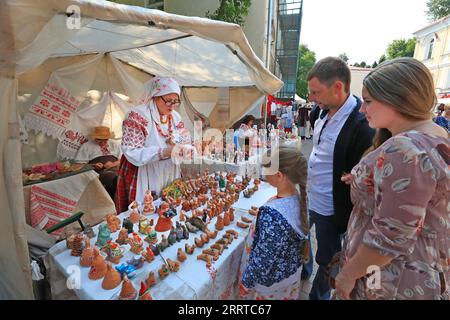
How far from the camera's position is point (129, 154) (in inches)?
72.6

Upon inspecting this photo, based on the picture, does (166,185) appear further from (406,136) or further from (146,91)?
(406,136)

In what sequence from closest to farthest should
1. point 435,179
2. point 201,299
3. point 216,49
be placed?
point 435,179 < point 201,299 < point 216,49

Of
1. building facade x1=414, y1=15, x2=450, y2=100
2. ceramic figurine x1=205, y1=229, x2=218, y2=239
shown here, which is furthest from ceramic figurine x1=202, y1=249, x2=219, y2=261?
building facade x1=414, y1=15, x2=450, y2=100

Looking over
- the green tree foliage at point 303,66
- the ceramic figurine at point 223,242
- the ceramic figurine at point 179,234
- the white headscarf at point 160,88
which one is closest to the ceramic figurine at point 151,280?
the ceramic figurine at point 179,234

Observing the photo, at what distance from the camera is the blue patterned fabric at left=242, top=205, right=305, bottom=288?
1.21 metres

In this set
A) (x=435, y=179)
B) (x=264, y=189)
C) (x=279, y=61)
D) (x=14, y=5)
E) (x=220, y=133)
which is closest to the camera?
(x=435, y=179)

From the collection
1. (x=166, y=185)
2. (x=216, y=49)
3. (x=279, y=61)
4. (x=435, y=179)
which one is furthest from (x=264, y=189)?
(x=279, y=61)

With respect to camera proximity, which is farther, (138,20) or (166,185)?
(166,185)

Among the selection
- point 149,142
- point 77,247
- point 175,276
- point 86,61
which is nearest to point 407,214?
point 175,276

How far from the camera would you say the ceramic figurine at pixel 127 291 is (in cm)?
104

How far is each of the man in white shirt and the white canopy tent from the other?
3.11 feet

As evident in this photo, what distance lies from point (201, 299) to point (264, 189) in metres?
1.57

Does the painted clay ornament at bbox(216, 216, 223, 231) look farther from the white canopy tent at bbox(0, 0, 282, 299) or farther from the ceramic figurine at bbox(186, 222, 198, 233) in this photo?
the white canopy tent at bbox(0, 0, 282, 299)

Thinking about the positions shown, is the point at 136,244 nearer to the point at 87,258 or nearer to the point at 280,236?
the point at 87,258
